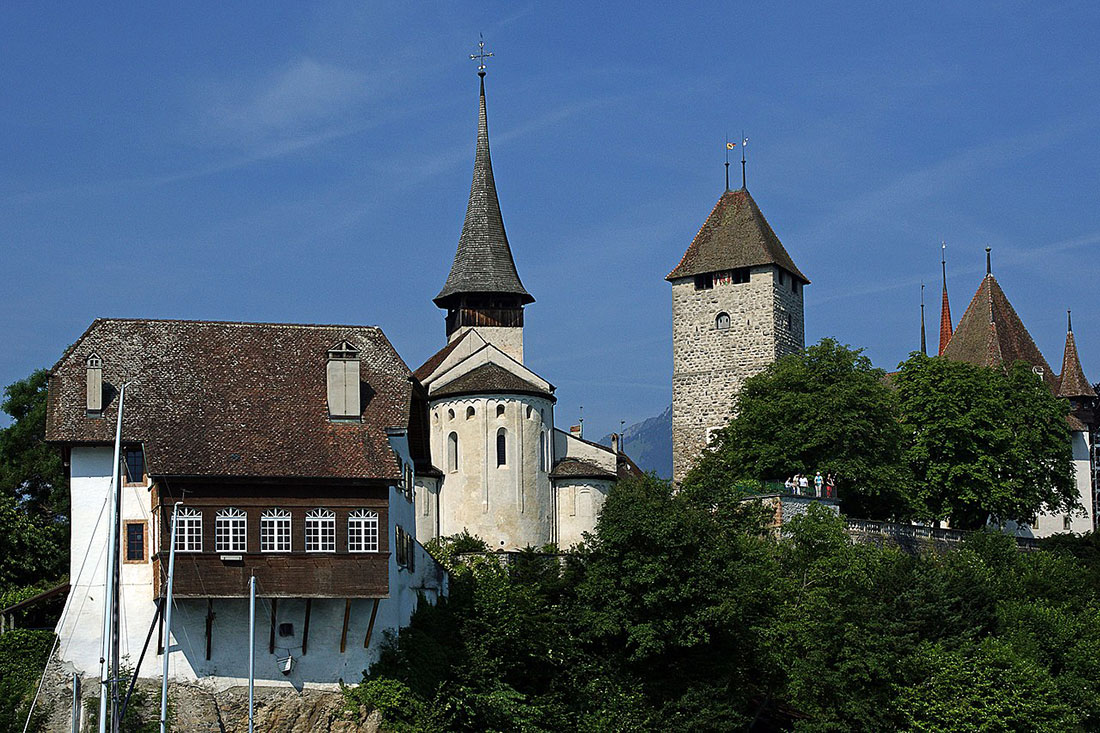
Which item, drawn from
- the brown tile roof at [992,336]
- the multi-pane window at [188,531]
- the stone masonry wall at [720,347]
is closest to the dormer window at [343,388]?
the multi-pane window at [188,531]

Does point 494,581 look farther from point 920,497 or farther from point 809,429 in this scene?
point 920,497

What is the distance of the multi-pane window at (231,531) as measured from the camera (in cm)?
4753

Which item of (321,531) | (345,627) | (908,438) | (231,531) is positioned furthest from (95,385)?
(908,438)

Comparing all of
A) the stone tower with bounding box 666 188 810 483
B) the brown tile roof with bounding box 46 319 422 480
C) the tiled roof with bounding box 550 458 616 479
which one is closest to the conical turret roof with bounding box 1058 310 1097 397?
the stone tower with bounding box 666 188 810 483

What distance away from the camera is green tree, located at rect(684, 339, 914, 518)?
226ft

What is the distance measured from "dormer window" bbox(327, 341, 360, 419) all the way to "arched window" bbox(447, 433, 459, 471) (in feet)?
61.8

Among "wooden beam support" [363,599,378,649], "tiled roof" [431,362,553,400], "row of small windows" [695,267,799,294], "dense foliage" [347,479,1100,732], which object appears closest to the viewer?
"wooden beam support" [363,599,378,649]

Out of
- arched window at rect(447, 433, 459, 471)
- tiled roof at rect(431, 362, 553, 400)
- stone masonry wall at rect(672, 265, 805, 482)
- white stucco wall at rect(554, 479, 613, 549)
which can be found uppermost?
stone masonry wall at rect(672, 265, 805, 482)

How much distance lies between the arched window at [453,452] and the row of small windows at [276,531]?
20.4 meters

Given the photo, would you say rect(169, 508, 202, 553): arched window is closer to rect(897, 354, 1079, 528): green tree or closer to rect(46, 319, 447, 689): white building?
rect(46, 319, 447, 689): white building

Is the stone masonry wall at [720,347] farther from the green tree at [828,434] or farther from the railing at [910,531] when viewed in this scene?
the railing at [910,531]

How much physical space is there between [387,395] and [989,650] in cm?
2022

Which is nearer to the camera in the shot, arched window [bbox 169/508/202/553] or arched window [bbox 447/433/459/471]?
arched window [bbox 169/508/202/553]

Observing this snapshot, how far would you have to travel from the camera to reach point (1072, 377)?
97500 mm
